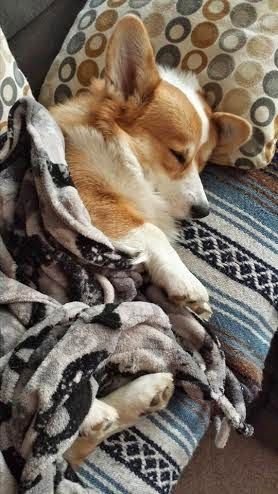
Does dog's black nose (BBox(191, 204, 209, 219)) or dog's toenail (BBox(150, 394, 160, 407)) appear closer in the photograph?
dog's toenail (BBox(150, 394, 160, 407))

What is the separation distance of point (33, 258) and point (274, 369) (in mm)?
947

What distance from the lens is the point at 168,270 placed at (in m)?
1.25

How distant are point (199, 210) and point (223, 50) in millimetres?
360

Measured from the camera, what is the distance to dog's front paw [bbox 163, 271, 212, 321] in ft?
4.04

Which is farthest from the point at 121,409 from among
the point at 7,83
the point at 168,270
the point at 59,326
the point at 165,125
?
the point at 7,83

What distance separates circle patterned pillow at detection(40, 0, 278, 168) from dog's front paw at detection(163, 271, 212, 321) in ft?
1.15

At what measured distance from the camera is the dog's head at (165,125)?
Answer: 4.52 feet

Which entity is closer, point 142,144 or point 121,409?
point 121,409

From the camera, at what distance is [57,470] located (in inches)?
38.7

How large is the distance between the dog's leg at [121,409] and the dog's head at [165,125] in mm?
411

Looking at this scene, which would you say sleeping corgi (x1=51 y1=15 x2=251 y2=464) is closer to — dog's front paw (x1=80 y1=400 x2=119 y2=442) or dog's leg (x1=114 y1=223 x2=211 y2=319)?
dog's leg (x1=114 y1=223 x2=211 y2=319)

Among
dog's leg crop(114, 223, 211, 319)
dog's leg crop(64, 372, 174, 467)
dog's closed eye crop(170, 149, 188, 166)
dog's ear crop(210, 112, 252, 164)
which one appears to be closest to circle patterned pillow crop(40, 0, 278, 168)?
dog's ear crop(210, 112, 252, 164)

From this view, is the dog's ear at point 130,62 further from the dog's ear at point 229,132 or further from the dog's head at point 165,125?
the dog's ear at point 229,132

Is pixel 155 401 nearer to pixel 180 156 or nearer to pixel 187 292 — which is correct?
pixel 187 292
